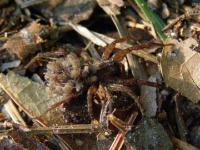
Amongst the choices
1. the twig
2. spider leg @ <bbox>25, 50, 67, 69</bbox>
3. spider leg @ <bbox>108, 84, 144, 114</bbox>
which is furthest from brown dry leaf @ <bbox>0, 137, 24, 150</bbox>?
spider leg @ <bbox>108, 84, 144, 114</bbox>

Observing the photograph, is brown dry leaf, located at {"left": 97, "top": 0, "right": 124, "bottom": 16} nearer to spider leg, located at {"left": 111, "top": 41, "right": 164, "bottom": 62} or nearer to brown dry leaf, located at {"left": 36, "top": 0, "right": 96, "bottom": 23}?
brown dry leaf, located at {"left": 36, "top": 0, "right": 96, "bottom": 23}

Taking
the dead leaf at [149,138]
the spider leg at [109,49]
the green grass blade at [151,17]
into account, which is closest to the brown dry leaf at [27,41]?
the spider leg at [109,49]

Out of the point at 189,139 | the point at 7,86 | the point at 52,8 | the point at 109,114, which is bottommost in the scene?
the point at 189,139

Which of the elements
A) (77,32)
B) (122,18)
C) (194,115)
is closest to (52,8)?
(77,32)

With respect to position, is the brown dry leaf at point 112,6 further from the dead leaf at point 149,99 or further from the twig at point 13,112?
the twig at point 13,112

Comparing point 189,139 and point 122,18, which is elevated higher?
point 122,18

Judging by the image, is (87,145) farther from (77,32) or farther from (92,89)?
(77,32)

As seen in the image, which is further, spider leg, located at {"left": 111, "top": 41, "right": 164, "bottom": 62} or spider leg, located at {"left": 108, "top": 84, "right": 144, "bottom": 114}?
spider leg, located at {"left": 111, "top": 41, "right": 164, "bottom": 62}
